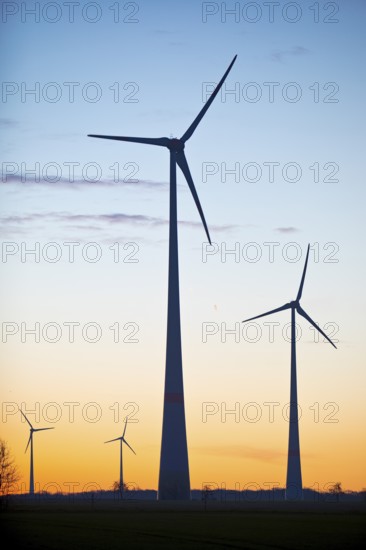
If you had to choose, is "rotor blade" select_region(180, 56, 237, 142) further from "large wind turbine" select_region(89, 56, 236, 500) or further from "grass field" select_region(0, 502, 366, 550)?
"grass field" select_region(0, 502, 366, 550)

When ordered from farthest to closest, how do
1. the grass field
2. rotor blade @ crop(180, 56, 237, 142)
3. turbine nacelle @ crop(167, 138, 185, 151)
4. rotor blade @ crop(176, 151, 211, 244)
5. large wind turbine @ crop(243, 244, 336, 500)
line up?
1. large wind turbine @ crop(243, 244, 336, 500)
2. turbine nacelle @ crop(167, 138, 185, 151)
3. rotor blade @ crop(180, 56, 237, 142)
4. rotor blade @ crop(176, 151, 211, 244)
5. the grass field

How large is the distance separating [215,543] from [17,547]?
1125cm

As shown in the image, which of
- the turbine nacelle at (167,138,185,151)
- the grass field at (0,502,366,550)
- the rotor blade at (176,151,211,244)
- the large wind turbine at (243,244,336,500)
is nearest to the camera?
the grass field at (0,502,366,550)

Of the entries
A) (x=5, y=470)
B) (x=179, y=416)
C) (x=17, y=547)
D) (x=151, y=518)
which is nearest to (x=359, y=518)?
(x=151, y=518)

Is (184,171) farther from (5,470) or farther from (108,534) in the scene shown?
(5,470)

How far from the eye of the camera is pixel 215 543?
72.1 metres

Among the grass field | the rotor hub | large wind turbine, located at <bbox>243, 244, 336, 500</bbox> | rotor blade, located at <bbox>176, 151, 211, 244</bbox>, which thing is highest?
the rotor hub

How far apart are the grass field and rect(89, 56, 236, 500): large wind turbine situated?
24.6 meters

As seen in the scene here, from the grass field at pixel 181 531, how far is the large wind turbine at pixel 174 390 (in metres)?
24.6

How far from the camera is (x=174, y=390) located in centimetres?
13538

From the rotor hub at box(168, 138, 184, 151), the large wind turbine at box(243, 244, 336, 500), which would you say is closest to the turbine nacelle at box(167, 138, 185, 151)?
the rotor hub at box(168, 138, 184, 151)

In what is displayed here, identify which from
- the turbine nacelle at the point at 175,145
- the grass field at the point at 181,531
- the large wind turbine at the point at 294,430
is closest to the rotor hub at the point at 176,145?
the turbine nacelle at the point at 175,145

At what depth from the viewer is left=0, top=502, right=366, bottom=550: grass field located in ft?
235

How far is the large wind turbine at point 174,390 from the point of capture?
13450cm
